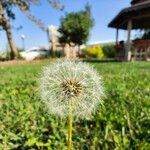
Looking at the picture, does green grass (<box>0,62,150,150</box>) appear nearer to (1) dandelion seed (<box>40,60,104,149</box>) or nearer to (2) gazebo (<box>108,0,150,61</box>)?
(1) dandelion seed (<box>40,60,104,149</box>)

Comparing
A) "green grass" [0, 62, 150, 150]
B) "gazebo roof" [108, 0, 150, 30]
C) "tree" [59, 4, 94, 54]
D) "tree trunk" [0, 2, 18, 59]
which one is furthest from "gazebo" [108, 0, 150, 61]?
"tree" [59, 4, 94, 54]

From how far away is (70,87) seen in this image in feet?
8.49

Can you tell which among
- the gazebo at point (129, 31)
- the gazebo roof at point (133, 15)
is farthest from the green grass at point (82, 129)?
the gazebo roof at point (133, 15)

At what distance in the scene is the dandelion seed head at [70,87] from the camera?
2.65 m

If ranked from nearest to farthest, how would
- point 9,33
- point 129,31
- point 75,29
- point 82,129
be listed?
point 82,129, point 129,31, point 9,33, point 75,29

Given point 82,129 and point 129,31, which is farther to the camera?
point 129,31

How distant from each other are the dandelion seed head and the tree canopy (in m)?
56.0

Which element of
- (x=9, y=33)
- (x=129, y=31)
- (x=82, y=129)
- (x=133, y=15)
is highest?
(x=82, y=129)

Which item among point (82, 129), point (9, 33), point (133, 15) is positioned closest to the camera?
point (82, 129)

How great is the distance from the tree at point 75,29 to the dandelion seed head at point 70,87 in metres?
56.0

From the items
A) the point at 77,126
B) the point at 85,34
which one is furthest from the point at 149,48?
the point at 85,34

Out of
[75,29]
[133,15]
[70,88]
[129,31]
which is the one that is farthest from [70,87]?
[75,29]

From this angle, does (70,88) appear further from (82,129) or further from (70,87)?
(82,129)

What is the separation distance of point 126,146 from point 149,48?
24823 millimetres
